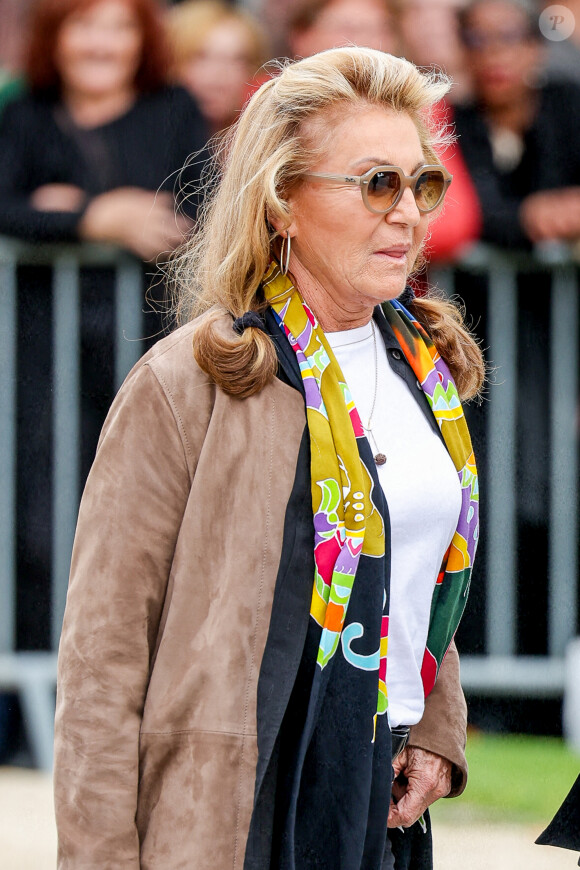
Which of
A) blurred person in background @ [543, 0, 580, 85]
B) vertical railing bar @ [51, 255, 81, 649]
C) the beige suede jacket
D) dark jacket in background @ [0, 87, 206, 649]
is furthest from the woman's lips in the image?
blurred person in background @ [543, 0, 580, 85]

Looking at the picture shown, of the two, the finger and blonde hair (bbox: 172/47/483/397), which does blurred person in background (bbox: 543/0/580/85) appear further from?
the finger

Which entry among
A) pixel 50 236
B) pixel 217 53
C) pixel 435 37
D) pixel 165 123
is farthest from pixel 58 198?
pixel 435 37

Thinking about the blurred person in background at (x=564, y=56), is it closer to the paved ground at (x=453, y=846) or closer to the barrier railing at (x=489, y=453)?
the barrier railing at (x=489, y=453)

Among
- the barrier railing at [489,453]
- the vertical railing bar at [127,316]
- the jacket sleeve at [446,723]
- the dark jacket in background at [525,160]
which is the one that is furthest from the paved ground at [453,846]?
the dark jacket in background at [525,160]

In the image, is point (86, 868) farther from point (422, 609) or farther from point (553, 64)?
point (553, 64)

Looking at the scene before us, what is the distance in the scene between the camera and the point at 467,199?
4039 mm

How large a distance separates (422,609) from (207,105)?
94.4 inches

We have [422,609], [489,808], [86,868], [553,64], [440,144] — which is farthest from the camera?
[553,64]

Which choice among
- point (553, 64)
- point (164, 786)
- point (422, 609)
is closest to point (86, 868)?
point (164, 786)

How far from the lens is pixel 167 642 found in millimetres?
1844

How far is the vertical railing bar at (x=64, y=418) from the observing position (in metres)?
4.09

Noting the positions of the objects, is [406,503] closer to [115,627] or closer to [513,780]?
[115,627]

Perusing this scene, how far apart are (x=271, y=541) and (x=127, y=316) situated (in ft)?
Result: 7.77

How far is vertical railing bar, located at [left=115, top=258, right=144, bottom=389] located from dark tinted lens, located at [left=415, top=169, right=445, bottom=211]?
2.13 meters
